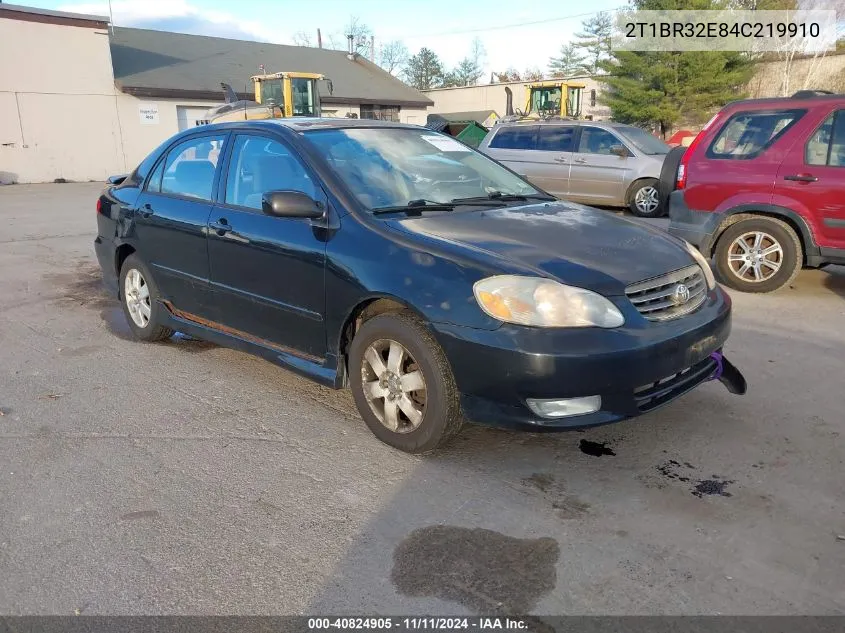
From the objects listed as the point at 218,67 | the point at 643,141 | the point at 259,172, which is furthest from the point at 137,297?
the point at 218,67

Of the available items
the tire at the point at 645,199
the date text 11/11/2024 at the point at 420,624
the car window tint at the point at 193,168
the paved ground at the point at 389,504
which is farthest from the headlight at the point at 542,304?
the tire at the point at 645,199

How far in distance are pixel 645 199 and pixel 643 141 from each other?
121 cm

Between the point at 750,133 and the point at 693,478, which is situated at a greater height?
the point at 750,133

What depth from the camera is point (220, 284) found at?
4316 millimetres

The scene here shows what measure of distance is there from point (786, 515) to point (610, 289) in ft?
3.95

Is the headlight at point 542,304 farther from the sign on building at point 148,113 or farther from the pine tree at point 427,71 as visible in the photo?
the pine tree at point 427,71

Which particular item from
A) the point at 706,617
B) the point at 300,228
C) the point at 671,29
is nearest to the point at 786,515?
the point at 706,617

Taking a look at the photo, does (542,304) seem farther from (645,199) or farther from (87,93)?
(87,93)

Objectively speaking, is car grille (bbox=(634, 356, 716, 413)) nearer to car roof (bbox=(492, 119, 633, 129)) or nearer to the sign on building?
car roof (bbox=(492, 119, 633, 129))

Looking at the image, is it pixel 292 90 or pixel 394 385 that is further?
pixel 292 90

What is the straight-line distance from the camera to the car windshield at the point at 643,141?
40.1 ft

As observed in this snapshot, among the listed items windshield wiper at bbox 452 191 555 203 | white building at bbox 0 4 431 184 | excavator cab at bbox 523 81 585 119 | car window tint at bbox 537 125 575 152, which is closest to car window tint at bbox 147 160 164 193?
windshield wiper at bbox 452 191 555 203

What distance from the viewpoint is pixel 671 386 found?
10.8 feet

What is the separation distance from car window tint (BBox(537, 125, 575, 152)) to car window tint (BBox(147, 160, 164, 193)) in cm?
894
